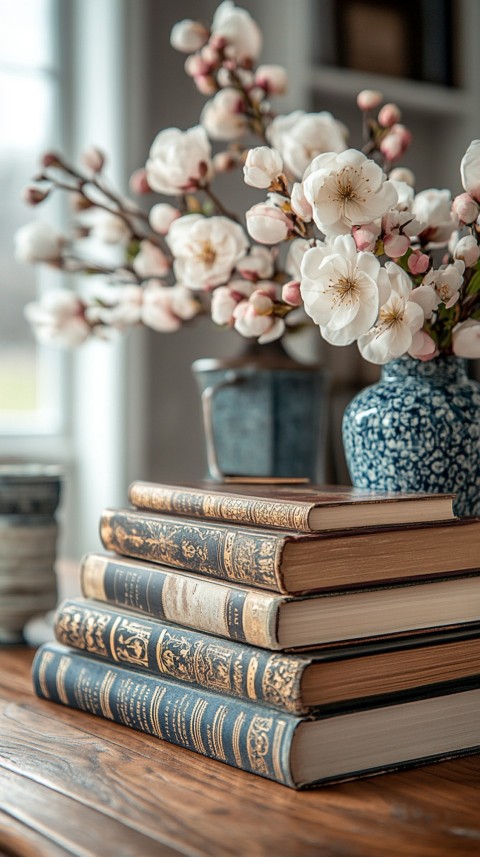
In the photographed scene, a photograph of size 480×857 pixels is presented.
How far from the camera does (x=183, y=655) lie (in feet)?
2.30

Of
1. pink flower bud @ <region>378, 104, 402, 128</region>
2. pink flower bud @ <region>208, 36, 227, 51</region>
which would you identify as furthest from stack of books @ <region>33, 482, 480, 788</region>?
pink flower bud @ <region>208, 36, 227, 51</region>

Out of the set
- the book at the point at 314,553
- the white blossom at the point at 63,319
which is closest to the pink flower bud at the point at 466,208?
the book at the point at 314,553

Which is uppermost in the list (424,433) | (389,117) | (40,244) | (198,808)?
(389,117)

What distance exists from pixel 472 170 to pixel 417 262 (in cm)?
8

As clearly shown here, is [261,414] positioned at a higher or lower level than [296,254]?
Result: lower

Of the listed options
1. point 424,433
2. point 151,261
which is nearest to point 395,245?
point 424,433

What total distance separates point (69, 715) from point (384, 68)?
1.95 metres

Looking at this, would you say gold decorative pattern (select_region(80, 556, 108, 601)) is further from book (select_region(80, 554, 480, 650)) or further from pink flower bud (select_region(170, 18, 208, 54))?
pink flower bud (select_region(170, 18, 208, 54))

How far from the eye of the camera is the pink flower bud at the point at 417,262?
72cm

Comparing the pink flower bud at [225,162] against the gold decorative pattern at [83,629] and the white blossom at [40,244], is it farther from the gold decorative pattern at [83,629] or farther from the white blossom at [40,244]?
the gold decorative pattern at [83,629]

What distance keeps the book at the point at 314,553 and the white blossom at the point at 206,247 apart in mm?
272

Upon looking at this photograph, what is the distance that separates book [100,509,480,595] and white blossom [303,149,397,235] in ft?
0.69

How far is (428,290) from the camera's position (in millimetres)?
717

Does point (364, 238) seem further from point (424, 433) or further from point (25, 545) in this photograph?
point (25, 545)
